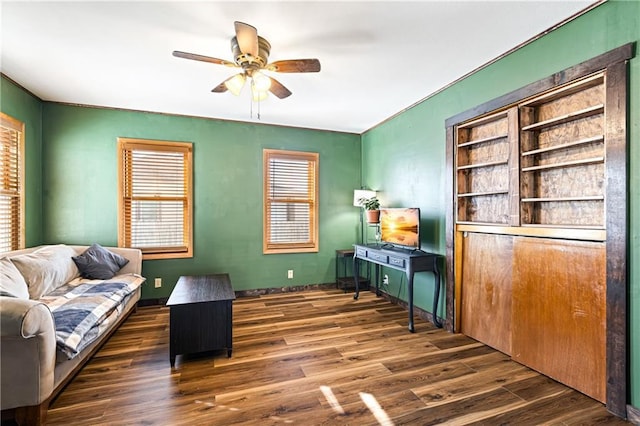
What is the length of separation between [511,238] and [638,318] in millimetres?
968

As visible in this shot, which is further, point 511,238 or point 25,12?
point 511,238

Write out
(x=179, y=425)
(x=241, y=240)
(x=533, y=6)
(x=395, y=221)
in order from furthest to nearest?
(x=241, y=240) → (x=395, y=221) → (x=533, y=6) → (x=179, y=425)

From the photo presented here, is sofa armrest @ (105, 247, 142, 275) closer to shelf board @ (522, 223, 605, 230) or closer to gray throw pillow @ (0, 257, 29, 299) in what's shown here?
gray throw pillow @ (0, 257, 29, 299)

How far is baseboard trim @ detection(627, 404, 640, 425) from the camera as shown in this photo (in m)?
1.82

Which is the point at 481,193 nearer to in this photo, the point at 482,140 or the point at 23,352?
the point at 482,140

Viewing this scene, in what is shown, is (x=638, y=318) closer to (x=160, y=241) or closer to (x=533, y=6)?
(x=533, y=6)

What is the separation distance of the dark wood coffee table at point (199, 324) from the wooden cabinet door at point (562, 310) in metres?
2.52

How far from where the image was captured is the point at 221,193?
4.44m

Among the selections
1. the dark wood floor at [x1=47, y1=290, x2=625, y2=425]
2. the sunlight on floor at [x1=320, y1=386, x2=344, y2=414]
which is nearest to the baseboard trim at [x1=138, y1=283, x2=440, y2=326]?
the dark wood floor at [x1=47, y1=290, x2=625, y2=425]

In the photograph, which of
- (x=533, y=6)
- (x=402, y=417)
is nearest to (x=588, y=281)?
(x=402, y=417)

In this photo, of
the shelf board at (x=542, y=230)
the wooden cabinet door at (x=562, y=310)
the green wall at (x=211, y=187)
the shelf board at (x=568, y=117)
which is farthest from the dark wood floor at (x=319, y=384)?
the shelf board at (x=568, y=117)

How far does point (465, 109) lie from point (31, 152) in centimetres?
489

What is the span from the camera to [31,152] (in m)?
3.53

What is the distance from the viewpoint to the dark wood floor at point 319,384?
1913 millimetres
